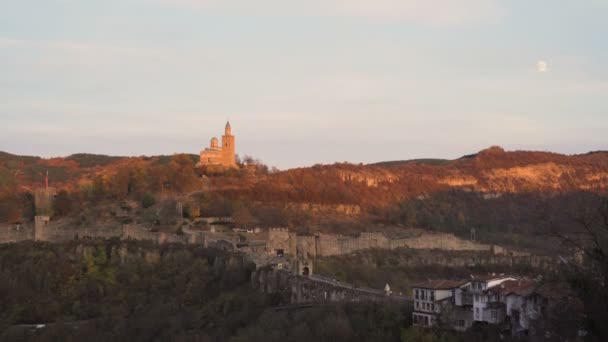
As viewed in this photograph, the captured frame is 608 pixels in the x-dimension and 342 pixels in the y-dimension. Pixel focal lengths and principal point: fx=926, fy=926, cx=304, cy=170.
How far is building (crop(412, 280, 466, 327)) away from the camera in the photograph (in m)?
Result: 36.1

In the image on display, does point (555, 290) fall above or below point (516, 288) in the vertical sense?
above

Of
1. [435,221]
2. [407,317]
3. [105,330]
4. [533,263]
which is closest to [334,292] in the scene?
[407,317]

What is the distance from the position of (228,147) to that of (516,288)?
2521 inches

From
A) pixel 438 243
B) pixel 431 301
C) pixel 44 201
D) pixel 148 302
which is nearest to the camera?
pixel 431 301

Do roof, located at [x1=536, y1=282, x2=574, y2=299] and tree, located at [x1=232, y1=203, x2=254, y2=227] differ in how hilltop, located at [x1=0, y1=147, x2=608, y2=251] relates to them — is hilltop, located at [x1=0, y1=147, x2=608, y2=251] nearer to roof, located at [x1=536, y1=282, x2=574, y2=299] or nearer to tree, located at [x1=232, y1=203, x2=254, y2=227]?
tree, located at [x1=232, y1=203, x2=254, y2=227]

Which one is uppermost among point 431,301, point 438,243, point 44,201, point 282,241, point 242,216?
point 44,201

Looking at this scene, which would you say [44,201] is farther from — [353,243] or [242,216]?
[353,243]

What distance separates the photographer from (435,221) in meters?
90.1

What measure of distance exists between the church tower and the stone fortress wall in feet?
83.6

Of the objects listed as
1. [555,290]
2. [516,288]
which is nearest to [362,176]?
[516,288]

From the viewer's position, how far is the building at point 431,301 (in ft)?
119

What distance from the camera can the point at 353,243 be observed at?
65688 millimetres

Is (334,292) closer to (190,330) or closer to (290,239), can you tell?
(190,330)

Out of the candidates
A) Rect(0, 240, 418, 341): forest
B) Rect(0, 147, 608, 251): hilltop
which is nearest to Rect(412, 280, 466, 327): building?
Rect(0, 240, 418, 341): forest
